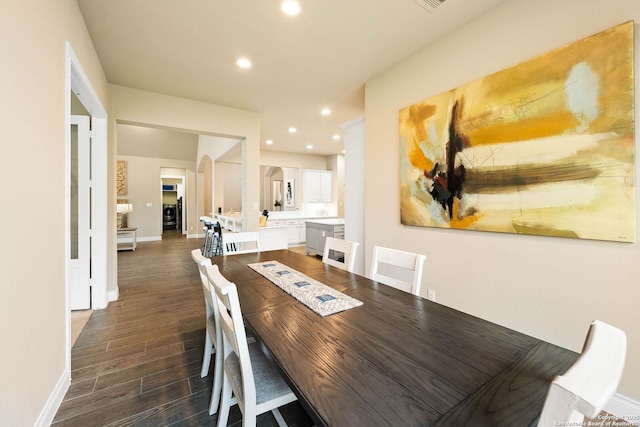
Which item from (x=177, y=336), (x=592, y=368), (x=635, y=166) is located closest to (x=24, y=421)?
(x=177, y=336)

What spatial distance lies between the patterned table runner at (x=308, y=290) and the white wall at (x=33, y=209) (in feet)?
3.94

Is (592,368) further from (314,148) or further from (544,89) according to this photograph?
(314,148)

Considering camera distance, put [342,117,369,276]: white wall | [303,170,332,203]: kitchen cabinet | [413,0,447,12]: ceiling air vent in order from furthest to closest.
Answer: [303,170,332,203]: kitchen cabinet < [342,117,369,276]: white wall < [413,0,447,12]: ceiling air vent

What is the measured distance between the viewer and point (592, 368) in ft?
1.66

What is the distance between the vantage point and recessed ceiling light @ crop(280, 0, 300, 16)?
79.3 inches

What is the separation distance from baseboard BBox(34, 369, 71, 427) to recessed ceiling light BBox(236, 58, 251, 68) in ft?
10.0

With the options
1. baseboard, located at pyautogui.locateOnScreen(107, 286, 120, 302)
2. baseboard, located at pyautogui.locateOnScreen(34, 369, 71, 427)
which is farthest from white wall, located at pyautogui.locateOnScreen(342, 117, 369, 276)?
baseboard, located at pyautogui.locateOnScreen(107, 286, 120, 302)

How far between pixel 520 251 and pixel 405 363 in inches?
63.4

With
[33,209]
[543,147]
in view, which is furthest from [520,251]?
[33,209]

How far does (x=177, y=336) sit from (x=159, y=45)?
2.83 meters

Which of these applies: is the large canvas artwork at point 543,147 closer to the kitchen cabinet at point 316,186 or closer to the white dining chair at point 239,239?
the white dining chair at point 239,239

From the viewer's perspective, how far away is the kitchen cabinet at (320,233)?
5520 millimetres

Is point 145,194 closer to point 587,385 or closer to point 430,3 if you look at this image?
point 430,3

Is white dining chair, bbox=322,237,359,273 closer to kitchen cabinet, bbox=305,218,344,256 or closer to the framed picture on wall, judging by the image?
kitchen cabinet, bbox=305,218,344,256
